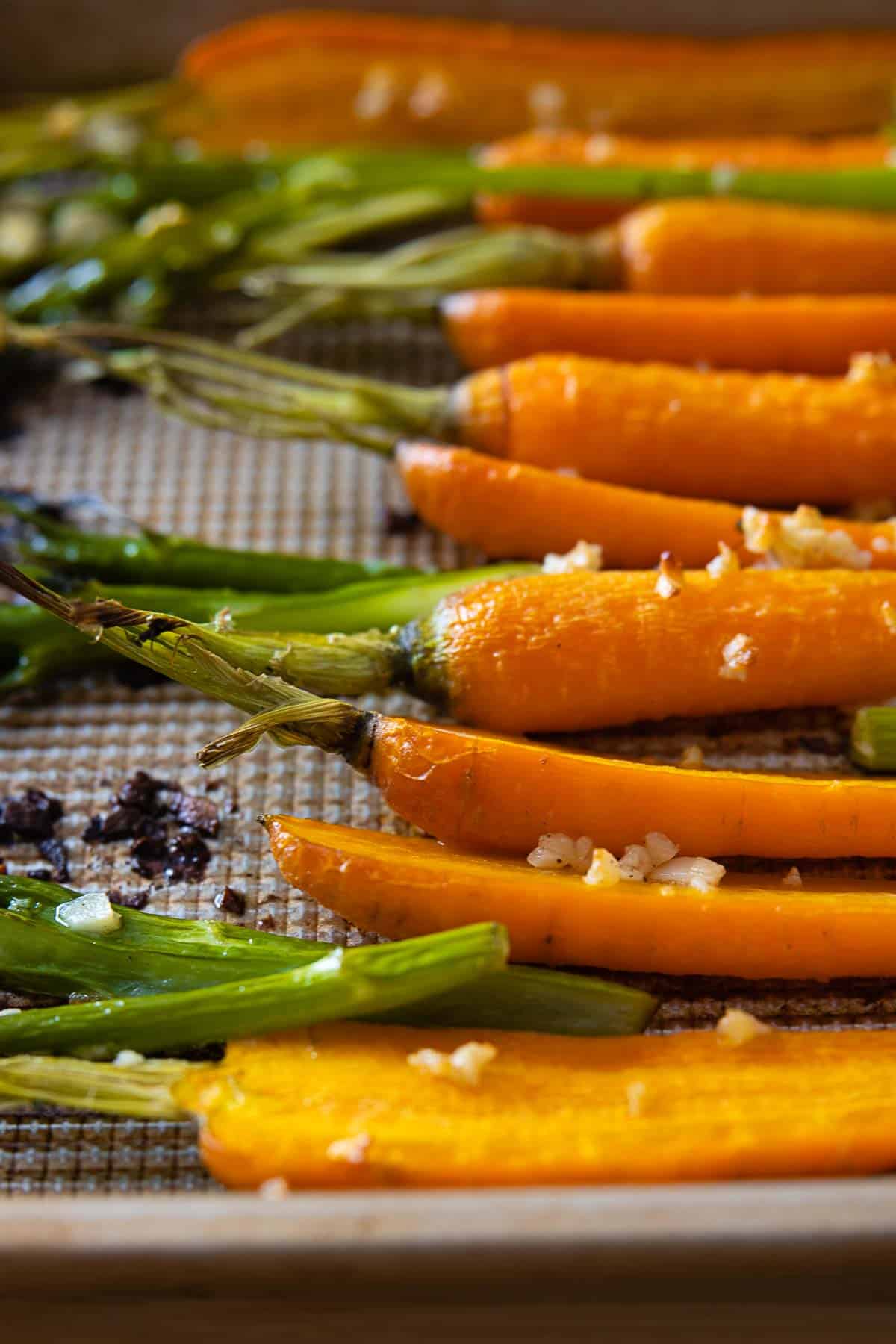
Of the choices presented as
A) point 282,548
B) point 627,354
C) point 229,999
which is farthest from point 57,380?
point 229,999

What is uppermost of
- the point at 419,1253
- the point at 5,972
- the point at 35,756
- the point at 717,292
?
the point at 717,292

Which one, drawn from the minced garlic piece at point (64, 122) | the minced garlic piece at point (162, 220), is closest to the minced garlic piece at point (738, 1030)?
the minced garlic piece at point (162, 220)

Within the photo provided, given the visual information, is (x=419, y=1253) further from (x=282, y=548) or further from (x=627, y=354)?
(x=627, y=354)

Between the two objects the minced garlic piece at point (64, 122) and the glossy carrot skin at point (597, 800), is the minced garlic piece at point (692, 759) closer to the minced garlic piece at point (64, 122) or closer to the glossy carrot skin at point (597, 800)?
the glossy carrot skin at point (597, 800)

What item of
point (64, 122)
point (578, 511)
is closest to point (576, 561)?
point (578, 511)

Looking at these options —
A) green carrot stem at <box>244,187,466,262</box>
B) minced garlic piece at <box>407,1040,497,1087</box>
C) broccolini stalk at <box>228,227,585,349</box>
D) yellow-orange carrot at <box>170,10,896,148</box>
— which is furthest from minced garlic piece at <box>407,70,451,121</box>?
minced garlic piece at <box>407,1040,497,1087</box>

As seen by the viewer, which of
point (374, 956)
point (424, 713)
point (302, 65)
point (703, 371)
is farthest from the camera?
point (302, 65)

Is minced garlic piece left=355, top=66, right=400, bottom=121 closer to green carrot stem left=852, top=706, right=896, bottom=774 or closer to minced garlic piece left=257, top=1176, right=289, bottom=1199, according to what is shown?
green carrot stem left=852, top=706, right=896, bottom=774
